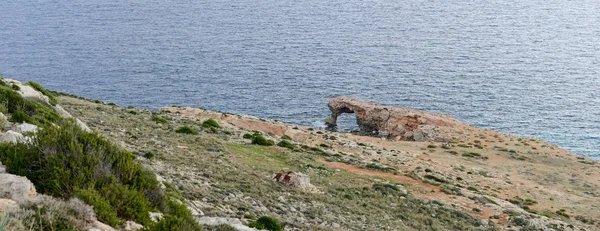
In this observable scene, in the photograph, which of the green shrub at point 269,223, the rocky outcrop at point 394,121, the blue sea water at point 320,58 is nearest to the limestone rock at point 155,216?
the green shrub at point 269,223

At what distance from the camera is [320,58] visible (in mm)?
120875

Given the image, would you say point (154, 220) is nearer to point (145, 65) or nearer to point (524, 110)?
point (524, 110)

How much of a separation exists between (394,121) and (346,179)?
49692 millimetres

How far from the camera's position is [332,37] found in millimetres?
142500

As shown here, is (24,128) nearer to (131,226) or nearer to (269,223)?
(131,226)

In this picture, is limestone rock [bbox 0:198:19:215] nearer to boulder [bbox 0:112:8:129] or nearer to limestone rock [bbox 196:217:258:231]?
limestone rock [bbox 196:217:258:231]

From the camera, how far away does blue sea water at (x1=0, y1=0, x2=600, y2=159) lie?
92.6m

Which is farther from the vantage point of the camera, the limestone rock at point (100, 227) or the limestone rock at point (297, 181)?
the limestone rock at point (297, 181)

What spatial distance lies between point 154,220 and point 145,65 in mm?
104356

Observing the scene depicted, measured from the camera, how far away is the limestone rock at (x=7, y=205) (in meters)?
9.11

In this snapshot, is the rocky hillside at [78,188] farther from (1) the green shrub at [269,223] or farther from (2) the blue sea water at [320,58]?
(2) the blue sea water at [320,58]

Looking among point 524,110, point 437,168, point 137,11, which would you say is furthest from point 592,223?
point 137,11

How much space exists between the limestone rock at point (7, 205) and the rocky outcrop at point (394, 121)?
71327mm

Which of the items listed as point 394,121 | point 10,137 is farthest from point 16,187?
point 394,121
